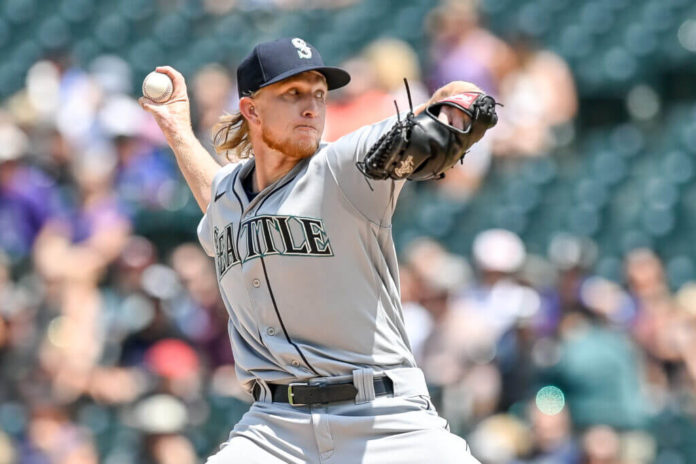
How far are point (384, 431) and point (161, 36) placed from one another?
6.54 m

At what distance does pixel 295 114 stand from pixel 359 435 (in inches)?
36.2

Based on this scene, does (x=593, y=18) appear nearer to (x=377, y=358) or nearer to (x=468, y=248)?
(x=468, y=248)

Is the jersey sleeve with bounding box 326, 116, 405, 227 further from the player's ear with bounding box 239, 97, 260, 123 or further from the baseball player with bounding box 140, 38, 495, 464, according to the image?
the player's ear with bounding box 239, 97, 260, 123

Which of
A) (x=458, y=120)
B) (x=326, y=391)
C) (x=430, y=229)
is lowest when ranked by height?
(x=326, y=391)

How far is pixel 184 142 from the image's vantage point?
398 cm

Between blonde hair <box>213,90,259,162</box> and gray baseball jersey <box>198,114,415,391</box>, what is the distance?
17.1 inches

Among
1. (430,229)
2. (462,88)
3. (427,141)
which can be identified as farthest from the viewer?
(430,229)

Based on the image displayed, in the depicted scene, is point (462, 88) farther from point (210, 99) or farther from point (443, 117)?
point (210, 99)

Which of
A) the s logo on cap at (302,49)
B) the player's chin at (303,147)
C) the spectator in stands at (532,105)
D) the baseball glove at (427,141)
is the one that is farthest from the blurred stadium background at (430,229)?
the baseball glove at (427,141)

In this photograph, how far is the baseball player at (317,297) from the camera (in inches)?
128

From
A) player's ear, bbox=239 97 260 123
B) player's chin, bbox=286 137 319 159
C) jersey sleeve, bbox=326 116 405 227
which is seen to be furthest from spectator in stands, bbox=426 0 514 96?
jersey sleeve, bbox=326 116 405 227

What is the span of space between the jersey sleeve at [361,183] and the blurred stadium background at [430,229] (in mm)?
2754

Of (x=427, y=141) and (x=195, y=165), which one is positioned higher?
(x=195, y=165)

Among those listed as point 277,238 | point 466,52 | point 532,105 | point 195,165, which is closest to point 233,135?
point 195,165
